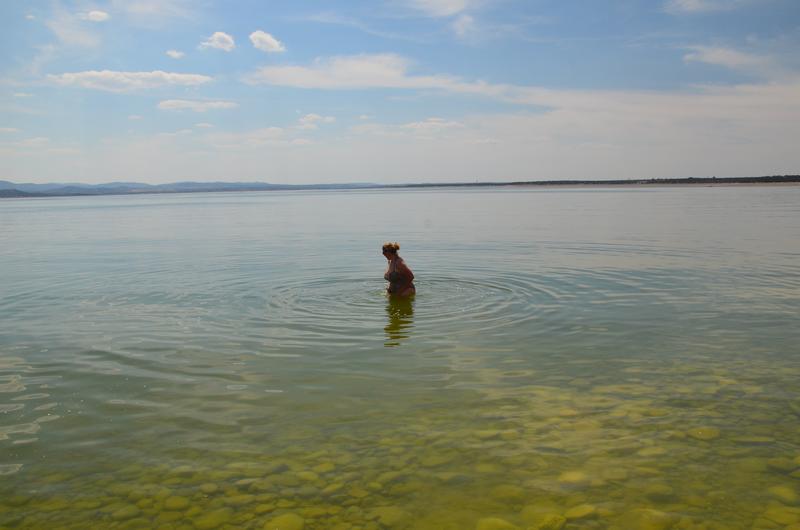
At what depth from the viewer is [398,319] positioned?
15.0m

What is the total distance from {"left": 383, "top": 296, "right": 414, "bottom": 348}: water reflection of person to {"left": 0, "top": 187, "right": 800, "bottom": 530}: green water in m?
0.11

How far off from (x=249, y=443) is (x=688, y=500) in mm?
5277

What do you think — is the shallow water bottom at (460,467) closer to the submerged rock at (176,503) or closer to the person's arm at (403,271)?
the submerged rock at (176,503)

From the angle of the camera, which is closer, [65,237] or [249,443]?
[249,443]

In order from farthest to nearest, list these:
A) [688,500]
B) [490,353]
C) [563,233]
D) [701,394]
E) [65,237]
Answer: [65,237]
[563,233]
[490,353]
[701,394]
[688,500]

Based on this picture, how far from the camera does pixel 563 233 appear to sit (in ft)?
128

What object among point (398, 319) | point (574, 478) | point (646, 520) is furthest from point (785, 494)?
point (398, 319)

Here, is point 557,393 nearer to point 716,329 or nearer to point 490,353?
point 490,353

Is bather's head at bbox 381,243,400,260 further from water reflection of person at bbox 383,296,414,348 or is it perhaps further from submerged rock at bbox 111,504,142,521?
submerged rock at bbox 111,504,142,521

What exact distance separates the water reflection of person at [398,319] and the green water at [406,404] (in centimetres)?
11

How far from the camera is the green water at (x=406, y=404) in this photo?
6.52 meters

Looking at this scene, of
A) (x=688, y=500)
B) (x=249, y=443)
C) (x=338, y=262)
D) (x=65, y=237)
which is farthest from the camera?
(x=65, y=237)

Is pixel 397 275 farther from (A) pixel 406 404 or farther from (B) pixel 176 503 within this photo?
(B) pixel 176 503

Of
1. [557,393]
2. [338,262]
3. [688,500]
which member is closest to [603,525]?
[688,500]
